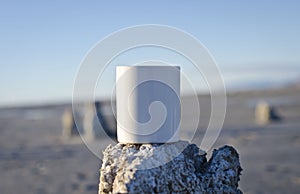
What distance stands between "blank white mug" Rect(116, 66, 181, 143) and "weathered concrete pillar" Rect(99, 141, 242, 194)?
0.17 metres

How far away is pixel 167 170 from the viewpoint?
5480mm

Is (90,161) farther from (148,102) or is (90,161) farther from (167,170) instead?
(148,102)

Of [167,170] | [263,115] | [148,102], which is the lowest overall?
[263,115]

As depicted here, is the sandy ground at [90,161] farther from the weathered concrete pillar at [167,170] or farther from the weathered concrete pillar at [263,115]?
the weathered concrete pillar at [167,170]

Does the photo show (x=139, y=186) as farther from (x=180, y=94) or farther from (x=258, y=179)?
(x=258, y=179)

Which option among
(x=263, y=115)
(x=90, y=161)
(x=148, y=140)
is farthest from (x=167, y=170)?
(x=263, y=115)

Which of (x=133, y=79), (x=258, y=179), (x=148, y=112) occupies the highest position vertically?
(x=133, y=79)

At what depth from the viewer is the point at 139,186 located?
520cm

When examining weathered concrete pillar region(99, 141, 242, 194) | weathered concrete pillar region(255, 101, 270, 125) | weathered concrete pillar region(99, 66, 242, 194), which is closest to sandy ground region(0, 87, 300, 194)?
weathered concrete pillar region(255, 101, 270, 125)

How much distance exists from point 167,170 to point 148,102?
77cm

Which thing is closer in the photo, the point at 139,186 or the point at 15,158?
the point at 139,186

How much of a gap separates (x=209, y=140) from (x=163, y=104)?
54.8 inches

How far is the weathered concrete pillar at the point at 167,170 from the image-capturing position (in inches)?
208

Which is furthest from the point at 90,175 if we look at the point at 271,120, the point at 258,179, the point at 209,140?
the point at 271,120
